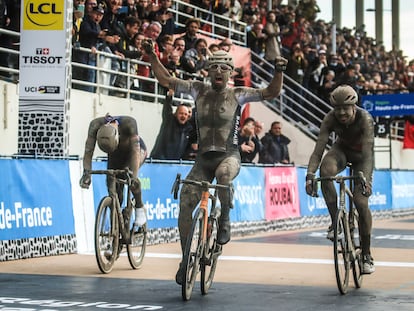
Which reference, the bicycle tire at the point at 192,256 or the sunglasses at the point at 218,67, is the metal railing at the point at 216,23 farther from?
the bicycle tire at the point at 192,256

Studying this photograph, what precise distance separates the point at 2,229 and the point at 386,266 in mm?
4683

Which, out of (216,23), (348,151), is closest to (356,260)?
(348,151)

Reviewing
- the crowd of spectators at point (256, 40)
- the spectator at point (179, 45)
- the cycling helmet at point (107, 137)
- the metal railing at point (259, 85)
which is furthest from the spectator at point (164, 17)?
the cycling helmet at point (107, 137)

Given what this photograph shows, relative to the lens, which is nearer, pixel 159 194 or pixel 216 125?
pixel 216 125

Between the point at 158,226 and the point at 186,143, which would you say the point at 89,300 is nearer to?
the point at 158,226

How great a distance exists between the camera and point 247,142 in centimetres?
2048

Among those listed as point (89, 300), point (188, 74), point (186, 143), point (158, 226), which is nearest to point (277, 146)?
point (188, 74)

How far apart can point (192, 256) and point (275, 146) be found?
1313 cm

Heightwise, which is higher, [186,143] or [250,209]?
[186,143]

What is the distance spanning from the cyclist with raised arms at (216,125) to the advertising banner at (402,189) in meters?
17.7

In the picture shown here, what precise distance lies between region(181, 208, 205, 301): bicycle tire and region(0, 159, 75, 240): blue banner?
3.94 metres

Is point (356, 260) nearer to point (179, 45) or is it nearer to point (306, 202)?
point (179, 45)

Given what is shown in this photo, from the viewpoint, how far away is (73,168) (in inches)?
558

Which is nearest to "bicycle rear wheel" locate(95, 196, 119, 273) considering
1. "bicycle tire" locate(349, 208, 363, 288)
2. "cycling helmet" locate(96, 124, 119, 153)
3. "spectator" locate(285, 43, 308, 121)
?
"cycling helmet" locate(96, 124, 119, 153)
